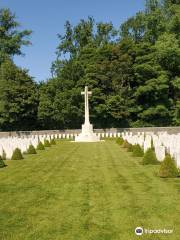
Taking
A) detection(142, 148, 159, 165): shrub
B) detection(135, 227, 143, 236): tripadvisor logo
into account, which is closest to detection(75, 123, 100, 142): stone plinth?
detection(142, 148, 159, 165): shrub

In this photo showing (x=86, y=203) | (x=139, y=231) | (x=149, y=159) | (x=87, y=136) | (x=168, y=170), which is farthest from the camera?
(x=87, y=136)

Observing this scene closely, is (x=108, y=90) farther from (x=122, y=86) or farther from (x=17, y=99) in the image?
(x=17, y=99)

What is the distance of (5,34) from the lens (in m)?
62.6

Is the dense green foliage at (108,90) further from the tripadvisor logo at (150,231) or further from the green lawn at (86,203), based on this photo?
the tripadvisor logo at (150,231)

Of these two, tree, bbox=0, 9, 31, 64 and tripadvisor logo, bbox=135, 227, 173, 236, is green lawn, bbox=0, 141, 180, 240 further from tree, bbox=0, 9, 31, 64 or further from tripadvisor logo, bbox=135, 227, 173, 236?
tree, bbox=0, 9, 31, 64

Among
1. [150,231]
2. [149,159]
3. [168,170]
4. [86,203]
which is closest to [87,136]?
[149,159]

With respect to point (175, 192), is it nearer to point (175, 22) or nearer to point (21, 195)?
point (21, 195)

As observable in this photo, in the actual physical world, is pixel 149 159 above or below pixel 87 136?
below

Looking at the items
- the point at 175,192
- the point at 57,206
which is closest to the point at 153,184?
the point at 175,192

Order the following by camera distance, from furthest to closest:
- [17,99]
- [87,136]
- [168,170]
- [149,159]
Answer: [17,99] → [87,136] → [149,159] → [168,170]

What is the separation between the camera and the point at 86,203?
980 centimetres

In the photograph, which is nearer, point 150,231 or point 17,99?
point 150,231

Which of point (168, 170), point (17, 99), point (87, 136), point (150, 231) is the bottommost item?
point (150, 231)

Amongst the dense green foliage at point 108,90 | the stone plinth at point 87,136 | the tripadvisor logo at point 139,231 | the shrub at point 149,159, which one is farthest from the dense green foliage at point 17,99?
the tripadvisor logo at point 139,231
